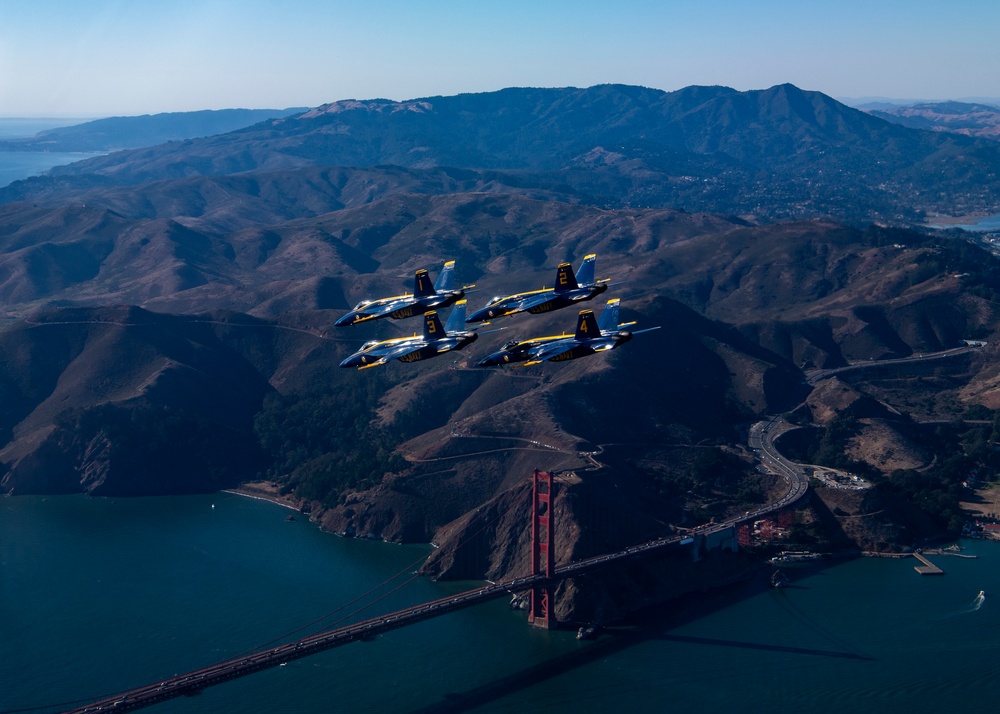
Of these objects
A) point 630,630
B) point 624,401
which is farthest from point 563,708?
point 624,401

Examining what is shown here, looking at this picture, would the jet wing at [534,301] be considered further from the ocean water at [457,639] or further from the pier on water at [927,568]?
the pier on water at [927,568]

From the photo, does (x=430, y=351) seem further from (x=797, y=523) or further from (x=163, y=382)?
(x=163, y=382)

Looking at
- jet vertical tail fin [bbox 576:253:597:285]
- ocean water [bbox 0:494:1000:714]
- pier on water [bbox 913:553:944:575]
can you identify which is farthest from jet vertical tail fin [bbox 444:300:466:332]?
pier on water [bbox 913:553:944:575]

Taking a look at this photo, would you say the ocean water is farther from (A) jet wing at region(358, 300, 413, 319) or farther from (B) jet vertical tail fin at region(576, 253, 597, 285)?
(B) jet vertical tail fin at region(576, 253, 597, 285)

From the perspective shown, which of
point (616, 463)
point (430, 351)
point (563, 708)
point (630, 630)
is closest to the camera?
point (430, 351)

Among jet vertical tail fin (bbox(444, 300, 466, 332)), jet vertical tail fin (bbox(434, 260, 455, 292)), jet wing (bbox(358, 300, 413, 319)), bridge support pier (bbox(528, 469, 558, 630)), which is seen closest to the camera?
jet wing (bbox(358, 300, 413, 319))

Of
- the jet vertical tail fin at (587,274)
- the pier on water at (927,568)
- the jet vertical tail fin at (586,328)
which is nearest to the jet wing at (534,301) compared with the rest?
the jet vertical tail fin at (587,274)

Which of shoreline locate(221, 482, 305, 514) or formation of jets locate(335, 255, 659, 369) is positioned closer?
formation of jets locate(335, 255, 659, 369)
